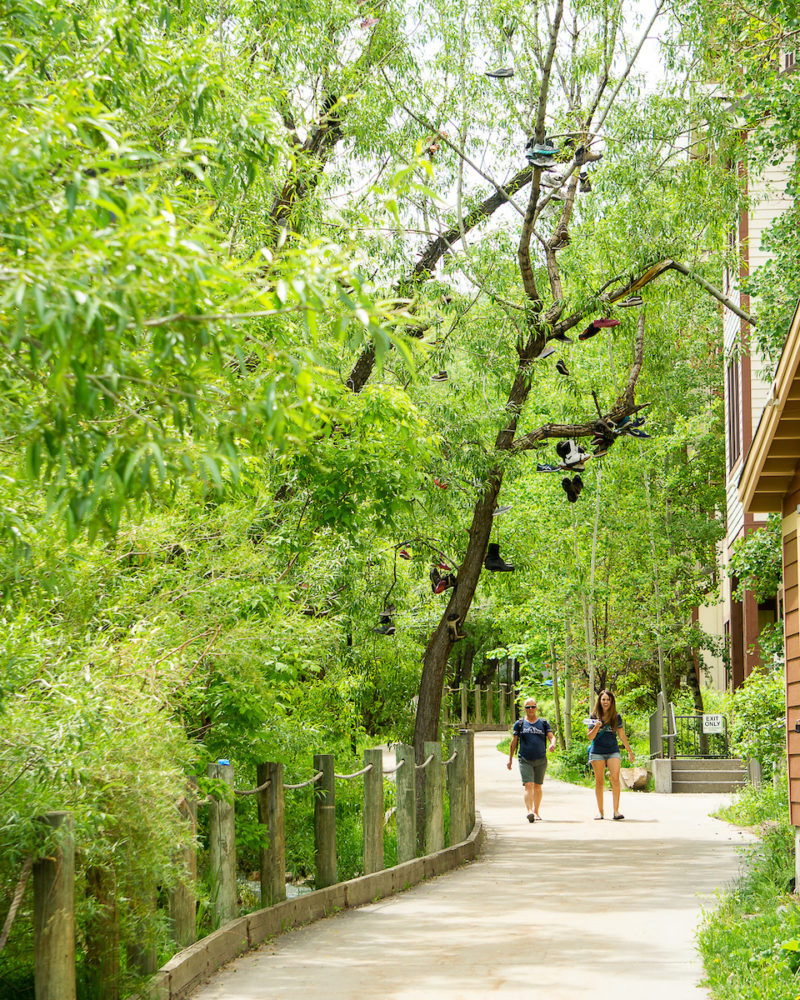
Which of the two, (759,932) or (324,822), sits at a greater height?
(324,822)

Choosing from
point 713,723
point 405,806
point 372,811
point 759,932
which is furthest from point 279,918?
point 713,723

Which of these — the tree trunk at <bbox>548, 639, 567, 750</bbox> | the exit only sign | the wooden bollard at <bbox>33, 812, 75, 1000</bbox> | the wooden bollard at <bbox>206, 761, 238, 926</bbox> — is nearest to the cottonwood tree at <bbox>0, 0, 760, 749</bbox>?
the wooden bollard at <bbox>33, 812, 75, 1000</bbox>

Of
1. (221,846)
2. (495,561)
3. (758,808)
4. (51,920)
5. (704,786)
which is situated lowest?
(704,786)

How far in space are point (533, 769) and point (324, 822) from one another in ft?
25.2

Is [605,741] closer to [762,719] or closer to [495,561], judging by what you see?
[762,719]

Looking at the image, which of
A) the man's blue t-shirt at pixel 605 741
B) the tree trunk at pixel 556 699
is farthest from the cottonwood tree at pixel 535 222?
the tree trunk at pixel 556 699

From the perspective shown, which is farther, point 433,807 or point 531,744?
point 531,744

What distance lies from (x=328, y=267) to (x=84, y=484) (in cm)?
99

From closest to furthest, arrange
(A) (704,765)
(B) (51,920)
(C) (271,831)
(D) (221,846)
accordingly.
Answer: (B) (51,920) < (D) (221,846) < (C) (271,831) < (A) (704,765)

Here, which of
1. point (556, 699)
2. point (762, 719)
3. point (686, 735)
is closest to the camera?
point (762, 719)

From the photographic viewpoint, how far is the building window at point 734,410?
69.8ft

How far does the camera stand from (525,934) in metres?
8.41

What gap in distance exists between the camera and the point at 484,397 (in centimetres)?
1379

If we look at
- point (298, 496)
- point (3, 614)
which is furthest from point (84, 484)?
point (298, 496)
